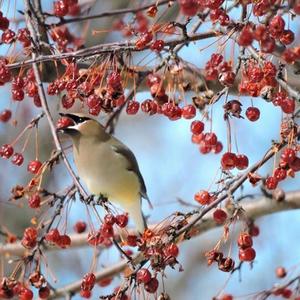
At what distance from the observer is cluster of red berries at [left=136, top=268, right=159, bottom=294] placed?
195 cm

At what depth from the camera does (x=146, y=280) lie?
1955 mm

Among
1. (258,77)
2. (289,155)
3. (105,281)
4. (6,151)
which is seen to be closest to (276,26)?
(258,77)

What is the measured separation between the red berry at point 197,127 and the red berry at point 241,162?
0.19 m

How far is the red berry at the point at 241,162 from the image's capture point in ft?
6.79

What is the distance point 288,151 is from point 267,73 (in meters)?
0.19

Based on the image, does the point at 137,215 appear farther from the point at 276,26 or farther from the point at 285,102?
the point at 276,26

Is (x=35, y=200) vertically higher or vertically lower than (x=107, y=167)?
lower

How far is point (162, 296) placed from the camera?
2002 mm

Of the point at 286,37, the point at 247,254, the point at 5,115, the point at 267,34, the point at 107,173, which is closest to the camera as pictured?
the point at 267,34

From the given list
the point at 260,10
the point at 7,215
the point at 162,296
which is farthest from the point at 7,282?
the point at 7,215

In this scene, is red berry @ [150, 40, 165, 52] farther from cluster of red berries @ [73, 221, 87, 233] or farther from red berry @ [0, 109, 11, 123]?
cluster of red berries @ [73, 221, 87, 233]

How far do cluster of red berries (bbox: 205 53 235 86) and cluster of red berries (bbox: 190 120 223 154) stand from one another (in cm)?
15

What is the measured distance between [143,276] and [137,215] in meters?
1.30

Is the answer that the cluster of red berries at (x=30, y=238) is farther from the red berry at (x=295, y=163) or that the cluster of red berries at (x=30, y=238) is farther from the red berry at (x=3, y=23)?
the red berry at (x=295, y=163)
